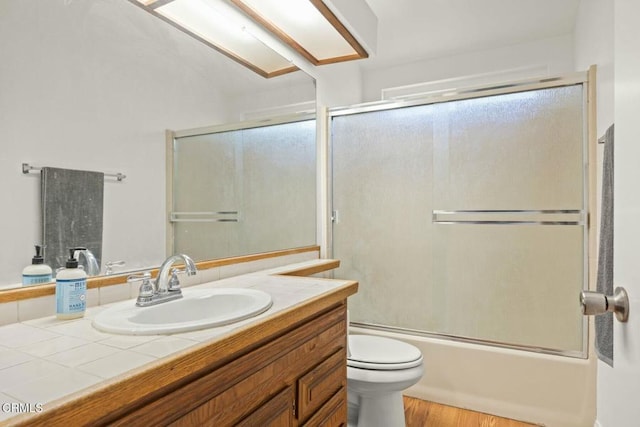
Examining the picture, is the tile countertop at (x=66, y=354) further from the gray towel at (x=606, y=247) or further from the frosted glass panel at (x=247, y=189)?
the gray towel at (x=606, y=247)

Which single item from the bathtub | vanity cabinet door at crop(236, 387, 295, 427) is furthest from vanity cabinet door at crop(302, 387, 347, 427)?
the bathtub

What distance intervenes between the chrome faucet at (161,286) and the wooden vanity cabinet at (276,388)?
1.22ft

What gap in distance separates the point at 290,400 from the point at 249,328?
1.00ft

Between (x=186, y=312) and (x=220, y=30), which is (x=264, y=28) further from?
(x=186, y=312)

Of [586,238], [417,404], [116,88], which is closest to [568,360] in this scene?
[586,238]

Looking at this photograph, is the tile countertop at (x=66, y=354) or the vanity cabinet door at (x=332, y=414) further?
the vanity cabinet door at (x=332, y=414)

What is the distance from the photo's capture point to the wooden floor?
1979 mm

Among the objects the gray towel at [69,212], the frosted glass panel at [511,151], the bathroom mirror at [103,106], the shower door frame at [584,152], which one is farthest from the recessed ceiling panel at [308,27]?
the gray towel at [69,212]

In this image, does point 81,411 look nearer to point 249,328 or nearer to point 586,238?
point 249,328

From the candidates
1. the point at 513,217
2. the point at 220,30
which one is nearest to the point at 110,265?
the point at 220,30

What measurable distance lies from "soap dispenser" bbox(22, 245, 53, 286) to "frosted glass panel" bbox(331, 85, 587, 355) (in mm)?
1770

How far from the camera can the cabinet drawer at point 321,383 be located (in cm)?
107

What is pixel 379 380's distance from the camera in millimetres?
1638

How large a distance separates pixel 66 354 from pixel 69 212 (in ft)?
1.75
